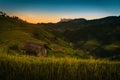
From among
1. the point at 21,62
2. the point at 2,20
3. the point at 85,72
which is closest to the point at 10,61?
the point at 21,62

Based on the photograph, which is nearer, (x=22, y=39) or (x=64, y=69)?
(x=64, y=69)

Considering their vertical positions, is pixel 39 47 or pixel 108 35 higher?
pixel 39 47

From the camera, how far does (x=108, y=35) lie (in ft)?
604

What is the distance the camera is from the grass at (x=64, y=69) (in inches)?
708

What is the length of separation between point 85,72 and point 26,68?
316 centimetres

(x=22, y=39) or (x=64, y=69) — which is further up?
(x=64, y=69)

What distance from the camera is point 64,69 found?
1812 cm

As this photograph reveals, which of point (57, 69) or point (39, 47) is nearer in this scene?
point (57, 69)

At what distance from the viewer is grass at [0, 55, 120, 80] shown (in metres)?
18.0

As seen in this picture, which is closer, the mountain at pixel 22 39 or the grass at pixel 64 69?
the grass at pixel 64 69

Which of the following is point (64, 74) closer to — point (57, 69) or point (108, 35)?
point (57, 69)

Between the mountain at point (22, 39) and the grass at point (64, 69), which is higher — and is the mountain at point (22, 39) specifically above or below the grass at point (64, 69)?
below

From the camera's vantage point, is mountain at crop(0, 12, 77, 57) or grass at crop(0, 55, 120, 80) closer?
grass at crop(0, 55, 120, 80)

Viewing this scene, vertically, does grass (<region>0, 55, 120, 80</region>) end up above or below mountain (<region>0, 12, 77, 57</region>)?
above
